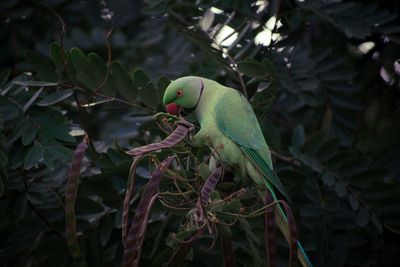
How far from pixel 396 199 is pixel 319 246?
1.49ft

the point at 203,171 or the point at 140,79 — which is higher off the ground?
the point at 203,171

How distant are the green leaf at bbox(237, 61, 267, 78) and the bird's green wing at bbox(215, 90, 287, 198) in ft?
0.41

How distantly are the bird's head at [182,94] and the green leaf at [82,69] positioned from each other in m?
0.35

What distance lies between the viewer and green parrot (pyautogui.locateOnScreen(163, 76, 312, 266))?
2.49m

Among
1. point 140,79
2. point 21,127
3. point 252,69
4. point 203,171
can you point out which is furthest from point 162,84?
point 203,171

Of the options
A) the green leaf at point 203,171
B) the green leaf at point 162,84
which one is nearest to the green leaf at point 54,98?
the green leaf at point 162,84

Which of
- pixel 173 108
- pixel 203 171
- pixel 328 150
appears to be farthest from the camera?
pixel 328 150

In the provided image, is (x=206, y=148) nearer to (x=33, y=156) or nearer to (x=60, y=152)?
(x=60, y=152)

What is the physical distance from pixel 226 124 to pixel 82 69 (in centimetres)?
72

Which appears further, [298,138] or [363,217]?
[298,138]

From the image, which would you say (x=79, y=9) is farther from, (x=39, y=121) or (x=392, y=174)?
(x=392, y=174)

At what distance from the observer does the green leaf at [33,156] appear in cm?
245

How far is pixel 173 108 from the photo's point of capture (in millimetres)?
2684

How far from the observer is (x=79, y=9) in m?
3.90
